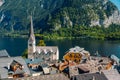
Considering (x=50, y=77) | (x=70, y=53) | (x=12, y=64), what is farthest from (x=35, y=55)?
(x=50, y=77)

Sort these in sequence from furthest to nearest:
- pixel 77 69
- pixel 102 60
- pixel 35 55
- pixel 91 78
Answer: pixel 35 55, pixel 102 60, pixel 77 69, pixel 91 78

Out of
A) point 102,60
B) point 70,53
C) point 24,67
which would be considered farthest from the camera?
point 70,53

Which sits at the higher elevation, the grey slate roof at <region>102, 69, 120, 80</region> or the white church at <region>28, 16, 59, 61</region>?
the grey slate roof at <region>102, 69, 120, 80</region>

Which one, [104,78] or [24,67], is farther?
[24,67]

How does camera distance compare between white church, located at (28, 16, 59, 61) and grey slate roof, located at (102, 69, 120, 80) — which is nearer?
grey slate roof, located at (102, 69, 120, 80)

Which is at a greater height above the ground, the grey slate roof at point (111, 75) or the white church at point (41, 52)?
the grey slate roof at point (111, 75)

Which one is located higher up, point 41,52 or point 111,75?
point 111,75

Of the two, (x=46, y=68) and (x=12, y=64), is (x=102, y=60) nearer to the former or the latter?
(x=46, y=68)

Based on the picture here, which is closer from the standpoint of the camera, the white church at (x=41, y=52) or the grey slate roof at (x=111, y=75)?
the grey slate roof at (x=111, y=75)

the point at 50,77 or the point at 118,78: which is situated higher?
the point at 50,77

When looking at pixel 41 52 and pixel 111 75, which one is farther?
pixel 41 52
